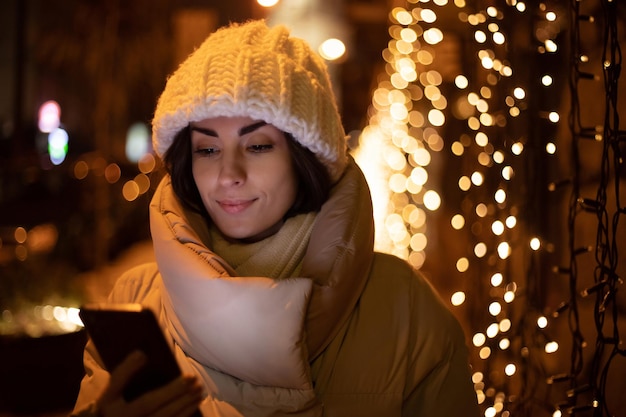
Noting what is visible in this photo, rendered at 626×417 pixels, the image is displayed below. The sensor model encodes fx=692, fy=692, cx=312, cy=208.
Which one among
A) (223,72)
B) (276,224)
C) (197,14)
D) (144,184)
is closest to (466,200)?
(276,224)

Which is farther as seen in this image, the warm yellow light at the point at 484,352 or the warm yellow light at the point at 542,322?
the warm yellow light at the point at 484,352

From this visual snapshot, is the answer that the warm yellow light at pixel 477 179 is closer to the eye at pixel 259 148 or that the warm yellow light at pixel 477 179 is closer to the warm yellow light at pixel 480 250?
the warm yellow light at pixel 480 250

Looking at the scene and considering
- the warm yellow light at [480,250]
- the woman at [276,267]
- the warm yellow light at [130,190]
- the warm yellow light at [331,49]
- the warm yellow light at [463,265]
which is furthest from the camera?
the warm yellow light at [130,190]

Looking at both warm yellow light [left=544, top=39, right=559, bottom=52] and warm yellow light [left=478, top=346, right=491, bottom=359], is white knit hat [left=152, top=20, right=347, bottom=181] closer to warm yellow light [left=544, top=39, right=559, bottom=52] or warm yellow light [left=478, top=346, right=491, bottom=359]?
warm yellow light [left=544, top=39, right=559, bottom=52]

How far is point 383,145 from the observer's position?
175 inches

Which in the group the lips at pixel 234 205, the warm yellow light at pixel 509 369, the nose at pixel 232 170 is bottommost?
the warm yellow light at pixel 509 369

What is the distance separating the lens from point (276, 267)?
6.31ft

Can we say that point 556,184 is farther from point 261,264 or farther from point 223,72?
point 223,72

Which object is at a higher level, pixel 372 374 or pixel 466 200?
pixel 466 200

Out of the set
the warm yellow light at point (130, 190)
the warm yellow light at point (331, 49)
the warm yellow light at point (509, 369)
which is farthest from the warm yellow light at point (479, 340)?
the warm yellow light at point (130, 190)

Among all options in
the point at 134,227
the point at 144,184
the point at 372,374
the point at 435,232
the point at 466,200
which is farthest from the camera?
the point at 144,184

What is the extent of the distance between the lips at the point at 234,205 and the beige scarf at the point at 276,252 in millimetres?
143

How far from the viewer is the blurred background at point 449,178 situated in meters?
2.02

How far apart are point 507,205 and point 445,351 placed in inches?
27.4
